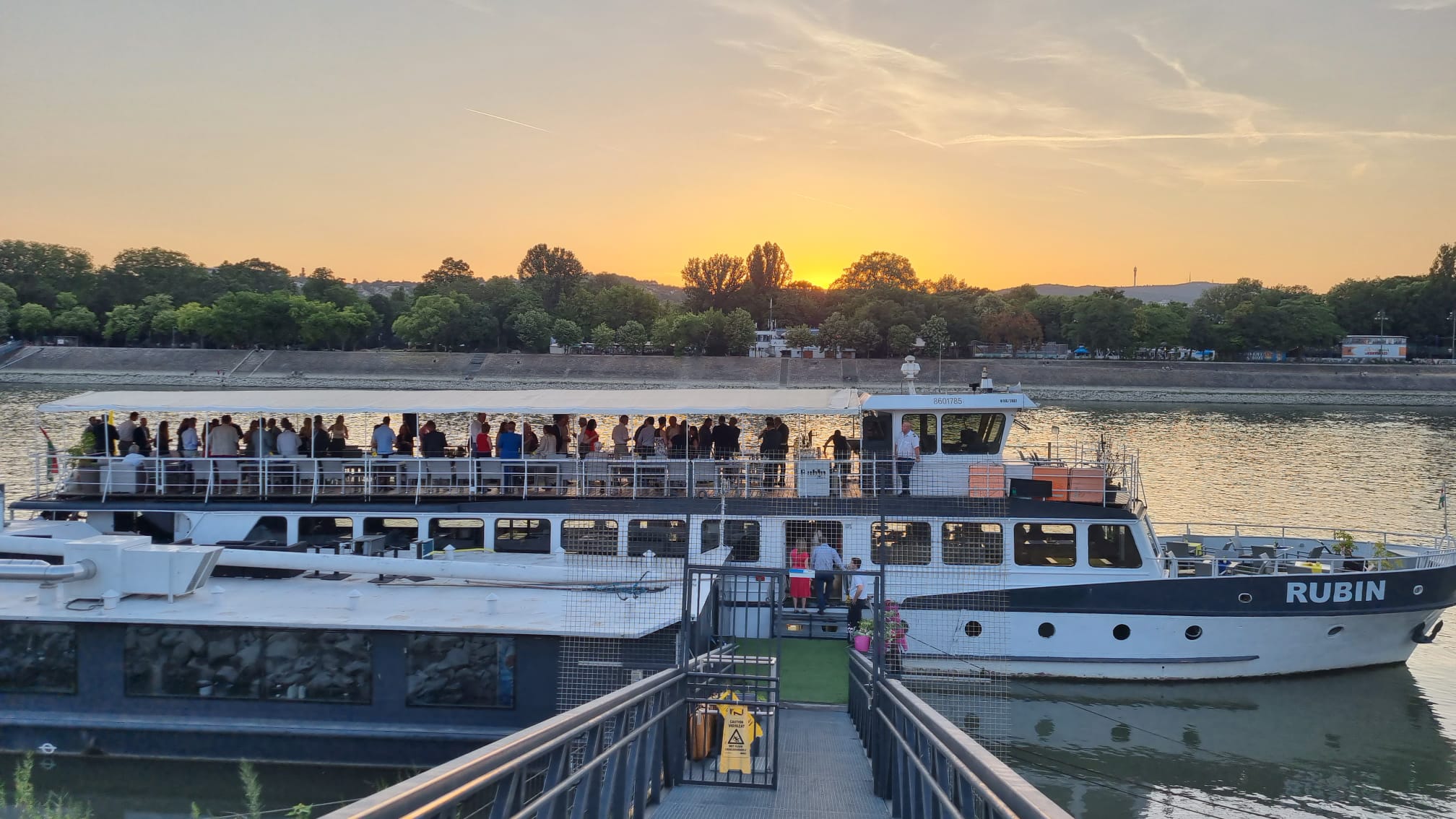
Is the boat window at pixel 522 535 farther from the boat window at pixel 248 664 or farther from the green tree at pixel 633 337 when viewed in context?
the green tree at pixel 633 337

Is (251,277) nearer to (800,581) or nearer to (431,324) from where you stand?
(431,324)

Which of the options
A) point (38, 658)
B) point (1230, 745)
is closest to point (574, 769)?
point (38, 658)

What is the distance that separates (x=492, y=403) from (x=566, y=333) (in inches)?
3990

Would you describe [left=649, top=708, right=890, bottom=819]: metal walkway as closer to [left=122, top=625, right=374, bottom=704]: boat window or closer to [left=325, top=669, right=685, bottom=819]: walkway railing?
[left=325, top=669, right=685, bottom=819]: walkway railing

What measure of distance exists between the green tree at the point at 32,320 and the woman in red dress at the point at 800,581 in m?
130

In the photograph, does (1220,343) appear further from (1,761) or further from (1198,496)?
(1,761)

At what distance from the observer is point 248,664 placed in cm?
1434

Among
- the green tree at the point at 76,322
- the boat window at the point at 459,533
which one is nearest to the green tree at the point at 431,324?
the green tree at the point at 76,322

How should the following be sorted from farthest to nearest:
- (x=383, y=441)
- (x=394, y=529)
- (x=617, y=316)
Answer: (x=617, y=316)
(x=383, y=441)
(x=394, y=529)

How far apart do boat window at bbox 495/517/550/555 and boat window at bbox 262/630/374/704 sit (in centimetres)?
432

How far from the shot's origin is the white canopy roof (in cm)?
1823

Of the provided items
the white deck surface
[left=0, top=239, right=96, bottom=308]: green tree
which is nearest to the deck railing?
the white deck surface

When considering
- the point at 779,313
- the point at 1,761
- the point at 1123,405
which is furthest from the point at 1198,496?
the point at 779,313

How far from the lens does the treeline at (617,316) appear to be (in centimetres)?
11631
